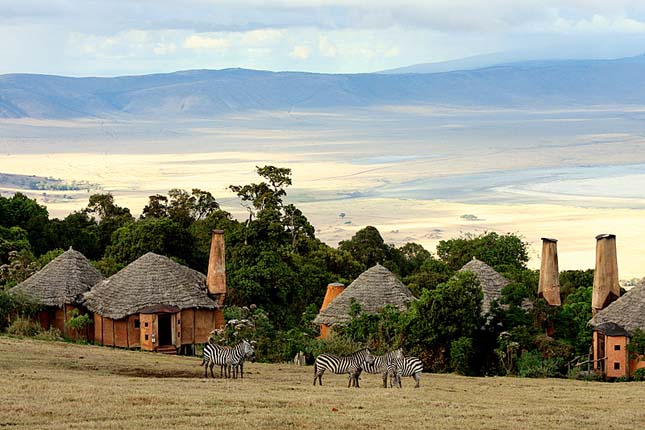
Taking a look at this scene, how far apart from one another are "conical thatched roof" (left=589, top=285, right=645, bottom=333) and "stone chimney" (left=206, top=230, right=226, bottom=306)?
39.8 ft

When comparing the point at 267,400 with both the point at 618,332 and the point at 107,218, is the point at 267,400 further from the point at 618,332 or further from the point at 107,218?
the point at 107,218

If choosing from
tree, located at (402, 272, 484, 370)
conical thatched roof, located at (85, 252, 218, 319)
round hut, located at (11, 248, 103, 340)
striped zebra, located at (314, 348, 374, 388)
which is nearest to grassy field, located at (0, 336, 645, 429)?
striped zebra, located at (314, 348, 374, 388)

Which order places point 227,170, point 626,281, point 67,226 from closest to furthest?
point 67,226 → point 626,281 → point 227,170

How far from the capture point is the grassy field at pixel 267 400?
19078mm

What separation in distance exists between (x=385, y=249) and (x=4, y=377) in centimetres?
4172

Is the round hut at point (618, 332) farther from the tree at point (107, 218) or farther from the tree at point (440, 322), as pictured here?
the tree at point (107, 218)

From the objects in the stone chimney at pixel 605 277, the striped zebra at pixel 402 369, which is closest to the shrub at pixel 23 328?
the striped zebra at pixel 402 369

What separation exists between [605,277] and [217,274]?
12693 mm

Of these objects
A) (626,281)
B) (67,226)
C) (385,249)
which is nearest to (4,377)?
(67,226)

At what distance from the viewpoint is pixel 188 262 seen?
5150cm

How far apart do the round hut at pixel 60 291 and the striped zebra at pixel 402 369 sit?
15.5 meters

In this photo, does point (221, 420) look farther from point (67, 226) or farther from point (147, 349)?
point (67, 226)

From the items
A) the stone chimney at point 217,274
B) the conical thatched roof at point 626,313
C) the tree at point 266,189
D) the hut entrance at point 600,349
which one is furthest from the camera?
the tree at point 266,189

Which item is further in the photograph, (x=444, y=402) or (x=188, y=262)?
(x=188, y=262)
